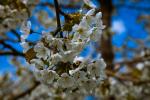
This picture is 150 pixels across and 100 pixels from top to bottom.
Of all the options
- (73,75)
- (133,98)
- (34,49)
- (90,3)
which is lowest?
(133,98)

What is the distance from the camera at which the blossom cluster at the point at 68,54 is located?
6.07ft

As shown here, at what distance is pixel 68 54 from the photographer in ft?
5.99

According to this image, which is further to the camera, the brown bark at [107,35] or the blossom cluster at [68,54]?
the brown bark at [107,35]

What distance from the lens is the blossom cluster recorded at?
185 centimetres

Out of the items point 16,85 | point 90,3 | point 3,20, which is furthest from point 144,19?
point 90,3

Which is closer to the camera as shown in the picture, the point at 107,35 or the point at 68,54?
the point at 68,54

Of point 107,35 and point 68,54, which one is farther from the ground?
point 107,35

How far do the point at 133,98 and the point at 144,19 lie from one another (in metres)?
2.92

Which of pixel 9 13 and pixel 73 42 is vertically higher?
pixel 9 13

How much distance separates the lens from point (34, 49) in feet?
6.37

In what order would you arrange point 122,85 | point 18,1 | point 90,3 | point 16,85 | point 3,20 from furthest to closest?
1. point 16,85
2. point 122,85
3. point 3,20
4. point 18,1
5. point 90,3

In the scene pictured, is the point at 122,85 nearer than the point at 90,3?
No

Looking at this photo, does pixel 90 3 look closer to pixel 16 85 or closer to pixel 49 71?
pixel 49 71

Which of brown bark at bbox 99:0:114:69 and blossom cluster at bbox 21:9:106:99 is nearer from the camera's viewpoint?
blossom cluster at bbox 21:9:106:99
